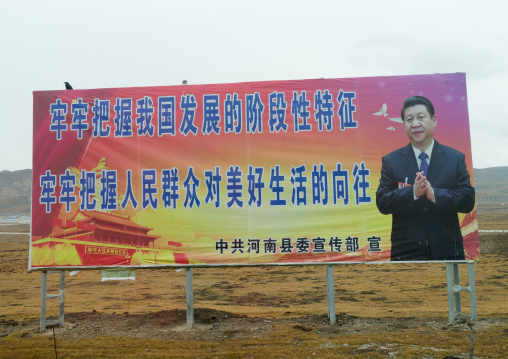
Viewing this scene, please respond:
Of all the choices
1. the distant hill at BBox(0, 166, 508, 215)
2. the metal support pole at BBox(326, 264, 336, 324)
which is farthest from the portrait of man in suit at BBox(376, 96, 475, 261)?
the distant hill at BBox(0, 166, 508, 215)

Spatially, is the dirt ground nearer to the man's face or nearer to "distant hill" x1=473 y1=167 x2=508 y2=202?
the man's face

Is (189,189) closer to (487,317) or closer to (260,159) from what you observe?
(260,159)

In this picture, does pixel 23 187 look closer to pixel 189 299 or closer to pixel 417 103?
pixel 189 299

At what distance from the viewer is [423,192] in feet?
23.2

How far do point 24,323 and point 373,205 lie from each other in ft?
22.5

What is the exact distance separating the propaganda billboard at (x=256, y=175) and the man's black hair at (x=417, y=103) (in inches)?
0.7

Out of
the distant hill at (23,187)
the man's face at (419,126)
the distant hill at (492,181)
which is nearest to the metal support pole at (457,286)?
the man's face at (419,126)

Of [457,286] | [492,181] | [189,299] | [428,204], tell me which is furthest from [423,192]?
[492,181]

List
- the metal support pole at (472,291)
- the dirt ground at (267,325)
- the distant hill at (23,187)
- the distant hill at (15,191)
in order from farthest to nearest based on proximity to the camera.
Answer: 1. the distant hill at (23,187)
2. the distant hill at (15,191)
3. the metal support pole at (472,291)
4. the dirt ground at (267,325)

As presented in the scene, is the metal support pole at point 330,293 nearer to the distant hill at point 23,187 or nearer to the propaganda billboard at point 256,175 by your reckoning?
the propaganda billboard at point 256,175

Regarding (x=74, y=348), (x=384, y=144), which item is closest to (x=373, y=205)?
(x=384, y=144)

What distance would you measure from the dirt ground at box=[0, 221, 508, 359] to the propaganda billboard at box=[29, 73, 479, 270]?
1.18 m

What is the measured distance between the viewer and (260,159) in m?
7.31

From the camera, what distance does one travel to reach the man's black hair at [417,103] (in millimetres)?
7188
